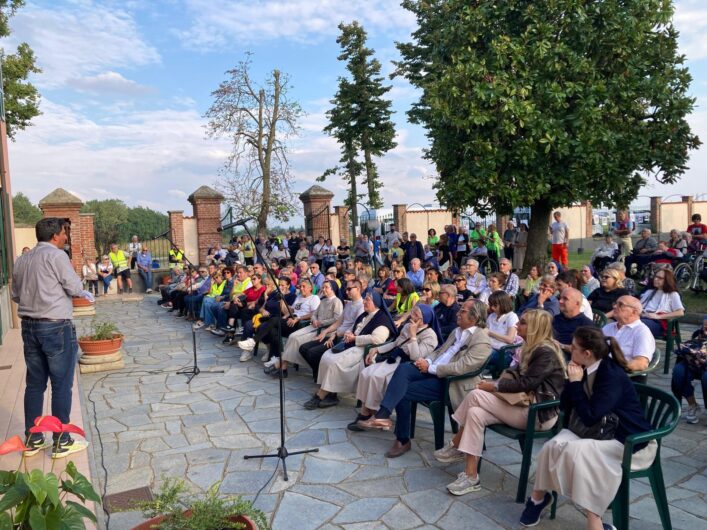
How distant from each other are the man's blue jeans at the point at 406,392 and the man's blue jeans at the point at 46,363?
2.58 m

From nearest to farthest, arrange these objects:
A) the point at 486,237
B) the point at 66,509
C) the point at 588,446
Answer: the point at 66,509, the point at 588,446, the point at 486,237

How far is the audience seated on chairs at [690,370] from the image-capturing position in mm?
5012

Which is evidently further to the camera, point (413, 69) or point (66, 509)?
point (413, 69)

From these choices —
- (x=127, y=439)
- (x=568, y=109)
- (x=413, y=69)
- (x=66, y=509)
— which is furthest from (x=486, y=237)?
(x=66, y=509)

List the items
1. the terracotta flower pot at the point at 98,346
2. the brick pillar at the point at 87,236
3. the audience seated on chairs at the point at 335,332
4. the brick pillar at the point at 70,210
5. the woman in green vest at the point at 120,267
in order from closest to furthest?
the audience seated on chairs at the point at 335,332
the terracotta flower pot at the point at 98,346
the woman in green vest at the point at 120,267
the brick pillar at the point at 70,210
the brick pillar at the point at 87,236

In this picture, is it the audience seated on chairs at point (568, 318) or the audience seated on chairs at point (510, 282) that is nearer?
the audience seated on chairs at point (568, 318)

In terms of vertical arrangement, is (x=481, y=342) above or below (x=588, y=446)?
above

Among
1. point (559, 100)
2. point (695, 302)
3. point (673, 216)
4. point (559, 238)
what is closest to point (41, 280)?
point (559, 100)

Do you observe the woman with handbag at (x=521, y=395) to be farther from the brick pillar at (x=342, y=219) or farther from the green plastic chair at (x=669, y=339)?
the brick pillar at (x=342, y=219)

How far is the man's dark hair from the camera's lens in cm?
437

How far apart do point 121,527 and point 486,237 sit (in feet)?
45.0

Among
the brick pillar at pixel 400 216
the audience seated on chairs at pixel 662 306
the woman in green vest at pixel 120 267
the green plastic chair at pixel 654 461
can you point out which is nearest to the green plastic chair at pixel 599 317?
the audience seated on chairs at pixel 662 306

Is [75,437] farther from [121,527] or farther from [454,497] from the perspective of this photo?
[454,497]

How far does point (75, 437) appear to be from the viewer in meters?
4.89
